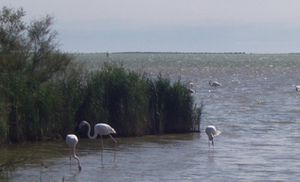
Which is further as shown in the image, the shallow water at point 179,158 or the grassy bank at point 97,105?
the grassy bank at point 97,105

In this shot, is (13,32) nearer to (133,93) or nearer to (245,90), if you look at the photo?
(133,93)

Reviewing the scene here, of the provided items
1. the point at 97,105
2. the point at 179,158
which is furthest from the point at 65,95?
the point at 179,158

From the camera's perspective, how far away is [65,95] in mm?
26188

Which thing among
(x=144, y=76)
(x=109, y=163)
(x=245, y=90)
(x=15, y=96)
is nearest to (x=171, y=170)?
(x=109, y=163)

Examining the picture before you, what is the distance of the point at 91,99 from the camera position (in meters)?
26.6

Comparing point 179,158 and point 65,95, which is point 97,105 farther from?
point 179,158

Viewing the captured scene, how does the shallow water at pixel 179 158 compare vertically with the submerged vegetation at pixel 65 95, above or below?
below

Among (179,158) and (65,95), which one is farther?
(65,95)

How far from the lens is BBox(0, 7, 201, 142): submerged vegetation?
2506 cm

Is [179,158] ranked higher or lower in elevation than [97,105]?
lower

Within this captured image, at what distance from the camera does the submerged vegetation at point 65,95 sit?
987 inches

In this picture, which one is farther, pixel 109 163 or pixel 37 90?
pixel 37 90

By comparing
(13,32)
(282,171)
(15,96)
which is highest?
(13,32)

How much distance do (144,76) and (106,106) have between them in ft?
6.41
